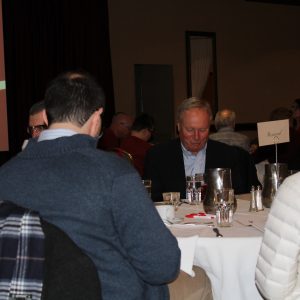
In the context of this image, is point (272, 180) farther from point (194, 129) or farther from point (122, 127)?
point (122, 127)

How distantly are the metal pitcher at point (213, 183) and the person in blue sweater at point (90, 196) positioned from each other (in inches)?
35.2

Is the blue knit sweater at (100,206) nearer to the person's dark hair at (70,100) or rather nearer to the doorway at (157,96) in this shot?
the person's dark hair at (70,100)

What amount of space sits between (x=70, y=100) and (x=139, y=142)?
3.63 metres

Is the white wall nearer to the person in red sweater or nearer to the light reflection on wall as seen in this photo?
the light reflection on wall

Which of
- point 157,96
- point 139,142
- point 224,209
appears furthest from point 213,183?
point 157,96

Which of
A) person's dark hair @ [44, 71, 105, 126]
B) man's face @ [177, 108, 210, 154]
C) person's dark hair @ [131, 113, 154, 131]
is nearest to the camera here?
person's dark hair @ [44, 71, 105, 126]

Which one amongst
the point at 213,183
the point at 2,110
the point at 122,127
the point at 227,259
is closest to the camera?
the point at 227,259

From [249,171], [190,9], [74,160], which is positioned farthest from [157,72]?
[74,160]

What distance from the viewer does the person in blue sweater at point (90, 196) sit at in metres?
1.64

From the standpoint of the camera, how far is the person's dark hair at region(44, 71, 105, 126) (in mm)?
1768

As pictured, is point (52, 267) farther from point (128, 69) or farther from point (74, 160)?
point (128, 69)

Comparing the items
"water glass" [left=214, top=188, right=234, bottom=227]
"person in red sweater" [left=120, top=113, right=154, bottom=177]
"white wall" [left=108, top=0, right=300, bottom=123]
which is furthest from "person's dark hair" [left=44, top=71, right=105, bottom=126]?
"white wall" [left=108, top=0, right=300, bottom=123]

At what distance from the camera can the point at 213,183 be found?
2658 millimetres

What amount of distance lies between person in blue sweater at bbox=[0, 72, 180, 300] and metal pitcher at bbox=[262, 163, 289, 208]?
111cm
